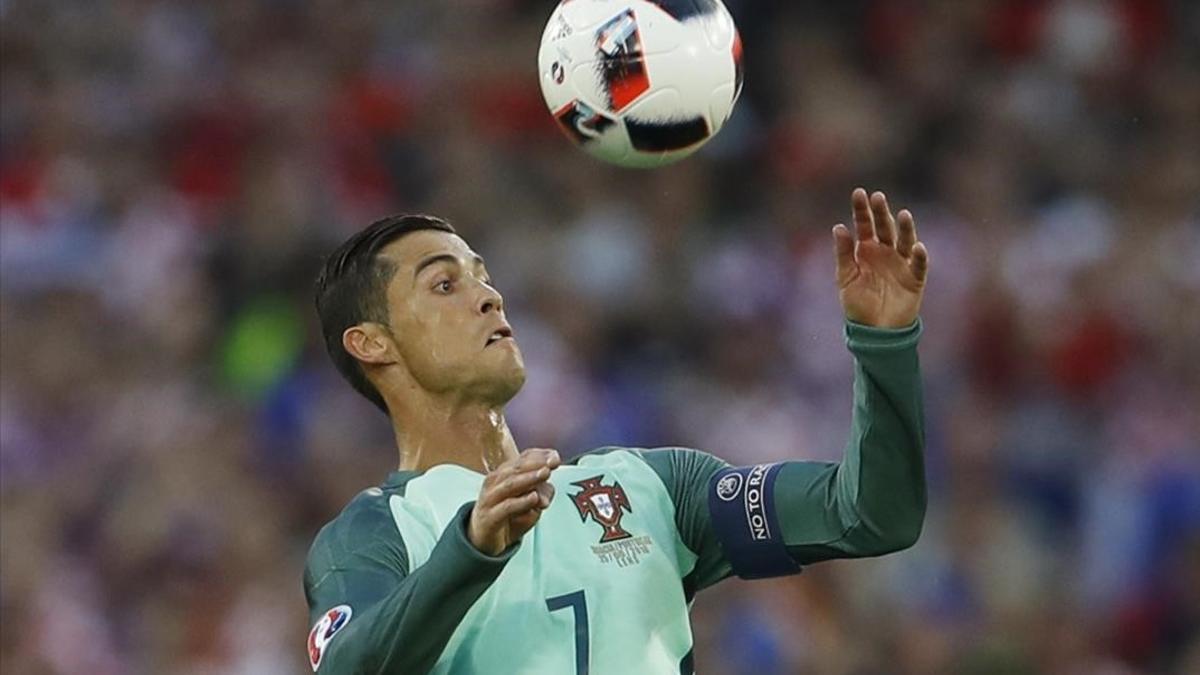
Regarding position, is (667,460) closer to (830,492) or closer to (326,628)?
(830,492)

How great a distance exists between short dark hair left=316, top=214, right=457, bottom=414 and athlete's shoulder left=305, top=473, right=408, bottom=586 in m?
0.52

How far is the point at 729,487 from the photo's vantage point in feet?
16.3

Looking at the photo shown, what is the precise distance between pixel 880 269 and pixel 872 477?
0.42 m

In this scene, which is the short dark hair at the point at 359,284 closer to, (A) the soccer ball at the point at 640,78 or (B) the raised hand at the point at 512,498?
(A) the soccer ball at the point at 640,78

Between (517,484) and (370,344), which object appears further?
(370,344)

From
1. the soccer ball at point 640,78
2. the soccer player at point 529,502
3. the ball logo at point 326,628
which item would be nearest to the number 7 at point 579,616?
the soccer player at point 529,502

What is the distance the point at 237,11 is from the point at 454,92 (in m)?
1.52

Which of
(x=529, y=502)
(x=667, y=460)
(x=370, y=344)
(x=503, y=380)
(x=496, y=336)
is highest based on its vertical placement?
(x=370, y=344)

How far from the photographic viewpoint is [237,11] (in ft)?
43.9

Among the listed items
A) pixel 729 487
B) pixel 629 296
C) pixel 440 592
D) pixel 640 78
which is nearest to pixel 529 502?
pixel 440 592

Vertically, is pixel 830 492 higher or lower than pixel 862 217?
lower

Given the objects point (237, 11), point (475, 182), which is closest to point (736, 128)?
point (475, 182)

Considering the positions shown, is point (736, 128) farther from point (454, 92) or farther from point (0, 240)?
point (0, 240)

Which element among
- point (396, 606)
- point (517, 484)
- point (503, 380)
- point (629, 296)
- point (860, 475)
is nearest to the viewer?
point (517, 484)
